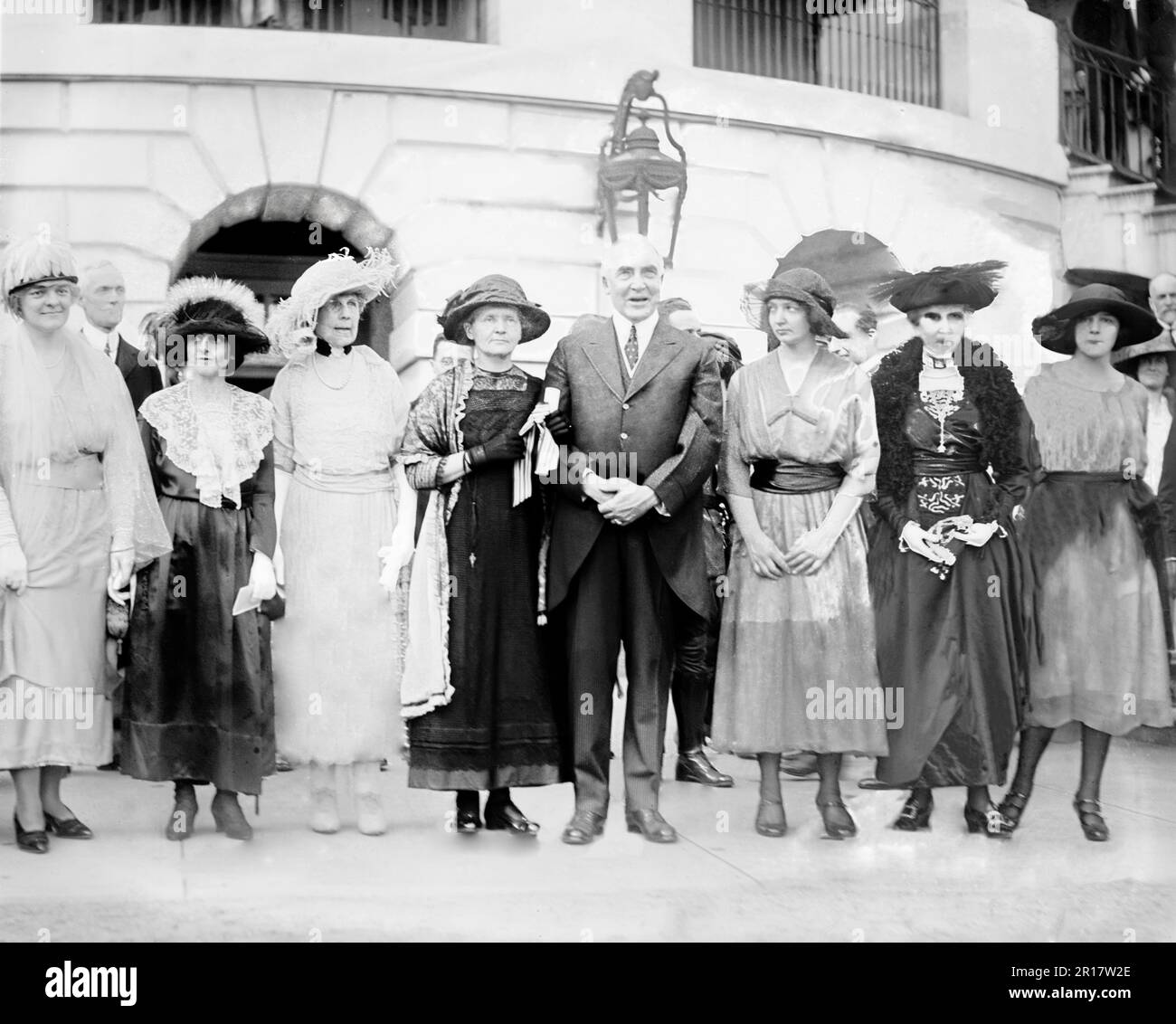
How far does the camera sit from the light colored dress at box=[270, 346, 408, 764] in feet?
16.5

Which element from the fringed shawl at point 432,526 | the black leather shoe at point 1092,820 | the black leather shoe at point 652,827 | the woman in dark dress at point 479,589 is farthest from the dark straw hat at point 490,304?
the black leather shoe at point 1092,820

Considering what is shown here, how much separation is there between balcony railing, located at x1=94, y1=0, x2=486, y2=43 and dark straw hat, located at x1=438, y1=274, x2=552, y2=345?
1.73 meters

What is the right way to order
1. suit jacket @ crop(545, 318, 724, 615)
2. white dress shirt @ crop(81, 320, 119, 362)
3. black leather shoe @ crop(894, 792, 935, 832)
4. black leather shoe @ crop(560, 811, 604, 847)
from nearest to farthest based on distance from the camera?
black leather shoe @ crop(560, 811, 604, 847), suit jacket @ crop(545, 318, 724, 615), black leather shoe @ crop(894, 792, 935, 832), white dress shirt @ crop(81, 320, 119, 362)

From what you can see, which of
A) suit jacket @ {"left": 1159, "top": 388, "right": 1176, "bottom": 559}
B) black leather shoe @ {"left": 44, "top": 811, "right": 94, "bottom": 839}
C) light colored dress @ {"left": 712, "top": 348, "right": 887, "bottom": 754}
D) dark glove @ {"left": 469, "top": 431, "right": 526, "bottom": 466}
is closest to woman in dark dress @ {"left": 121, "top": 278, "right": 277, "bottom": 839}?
black leather shoe @ {"left": 44, "top": 811, "right": 94, "bottom": 839}

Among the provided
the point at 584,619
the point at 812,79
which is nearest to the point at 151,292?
the point at 584,619

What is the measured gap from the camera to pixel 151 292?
5887 millimetres

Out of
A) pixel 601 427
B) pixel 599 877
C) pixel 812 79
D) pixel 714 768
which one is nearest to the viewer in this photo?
pixel 599 877

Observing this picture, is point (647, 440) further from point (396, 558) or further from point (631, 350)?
point (396, 558)

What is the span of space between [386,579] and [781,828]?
1.47 meters

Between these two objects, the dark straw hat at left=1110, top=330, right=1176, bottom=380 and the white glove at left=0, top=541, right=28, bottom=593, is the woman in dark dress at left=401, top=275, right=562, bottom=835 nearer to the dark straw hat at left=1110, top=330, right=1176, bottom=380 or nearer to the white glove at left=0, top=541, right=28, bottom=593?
the white glove at left=0, top=541, right=28, bottom=593

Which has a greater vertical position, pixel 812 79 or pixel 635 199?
pixel 812 79

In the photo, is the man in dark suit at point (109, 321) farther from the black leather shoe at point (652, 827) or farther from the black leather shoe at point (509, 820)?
the black leather shoe at point (652, 827)

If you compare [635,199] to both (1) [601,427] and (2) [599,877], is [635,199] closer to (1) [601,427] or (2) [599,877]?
(1) [601,427]

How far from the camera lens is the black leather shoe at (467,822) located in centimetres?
491
